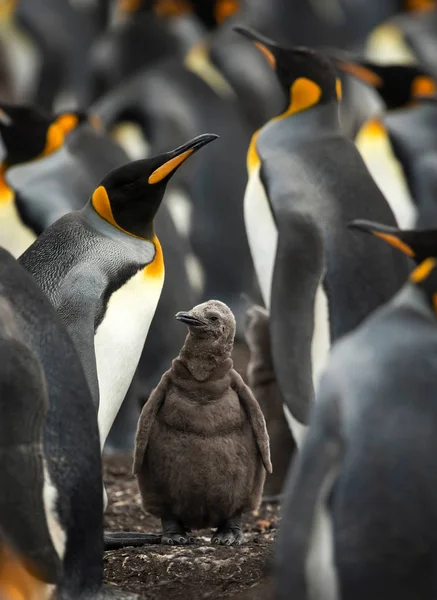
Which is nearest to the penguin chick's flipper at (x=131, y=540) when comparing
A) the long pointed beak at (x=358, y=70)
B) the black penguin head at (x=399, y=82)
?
the long pointed beak at (x=358, y=70)

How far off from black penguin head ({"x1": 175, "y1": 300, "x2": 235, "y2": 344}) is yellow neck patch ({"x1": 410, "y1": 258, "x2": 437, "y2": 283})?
855mm

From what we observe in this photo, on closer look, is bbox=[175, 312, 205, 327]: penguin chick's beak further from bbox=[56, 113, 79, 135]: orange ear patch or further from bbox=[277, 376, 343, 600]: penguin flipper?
bbox=[56, 113, 79, 135]: orange ear patch

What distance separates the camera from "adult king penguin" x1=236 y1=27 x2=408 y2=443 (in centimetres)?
437

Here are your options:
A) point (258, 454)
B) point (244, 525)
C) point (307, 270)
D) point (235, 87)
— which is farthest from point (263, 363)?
point (235, 87)

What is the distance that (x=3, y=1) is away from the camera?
1074 cm

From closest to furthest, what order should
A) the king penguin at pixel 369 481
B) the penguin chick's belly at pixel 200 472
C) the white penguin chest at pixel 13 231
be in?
the king penguin at pixel 369 481, the penguin chick's belly at pixel 200 472, the white penguin chest at pixel 13 231

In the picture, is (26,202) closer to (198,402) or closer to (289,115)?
(289,115)

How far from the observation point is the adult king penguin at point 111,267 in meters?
3.72

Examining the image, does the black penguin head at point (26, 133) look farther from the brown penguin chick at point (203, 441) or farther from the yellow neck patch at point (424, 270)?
the yellow neck patch at point (424, 270)

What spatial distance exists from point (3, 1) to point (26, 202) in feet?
18.9

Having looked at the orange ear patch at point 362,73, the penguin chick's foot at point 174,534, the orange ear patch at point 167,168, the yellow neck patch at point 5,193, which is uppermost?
the orange ear patch at point 167,168

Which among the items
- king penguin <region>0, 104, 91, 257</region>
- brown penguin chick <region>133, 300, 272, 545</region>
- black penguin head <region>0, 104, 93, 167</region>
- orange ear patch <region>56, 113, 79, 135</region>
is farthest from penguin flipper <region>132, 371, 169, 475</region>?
orange ear patch <region>56, 113, 79, 135</region>

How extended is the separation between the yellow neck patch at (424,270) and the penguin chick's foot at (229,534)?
107 cm

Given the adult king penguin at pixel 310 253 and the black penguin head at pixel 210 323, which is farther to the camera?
the adult king penguin at pixel 310 253
